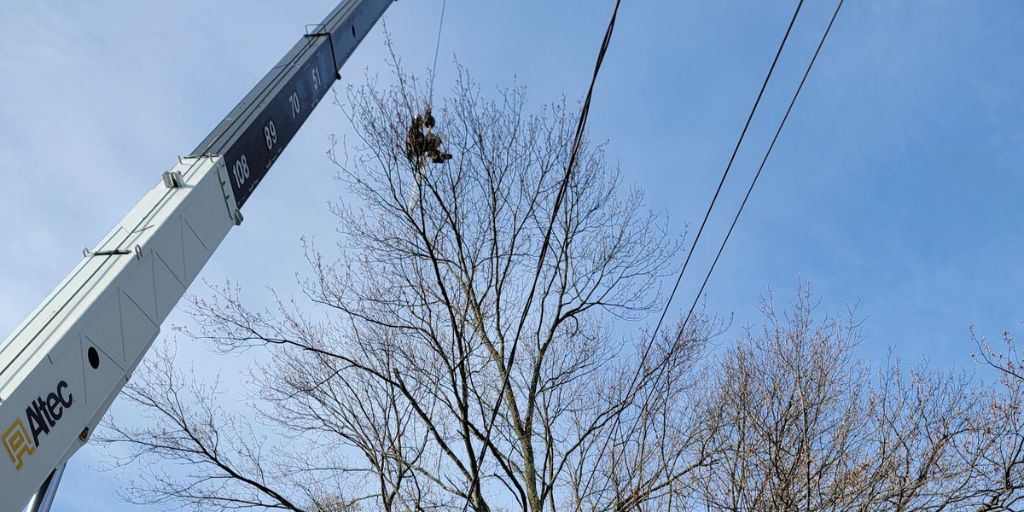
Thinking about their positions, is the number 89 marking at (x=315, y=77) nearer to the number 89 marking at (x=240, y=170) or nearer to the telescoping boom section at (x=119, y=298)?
the telescoping boom section at (x=119, y=298)

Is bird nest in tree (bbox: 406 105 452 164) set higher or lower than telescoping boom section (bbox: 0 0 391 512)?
higher

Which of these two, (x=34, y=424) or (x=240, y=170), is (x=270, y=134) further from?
(x=34, y=424)

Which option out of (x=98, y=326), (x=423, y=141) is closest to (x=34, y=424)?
(x=98, y=326)

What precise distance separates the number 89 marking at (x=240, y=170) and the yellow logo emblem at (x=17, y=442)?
101 inches

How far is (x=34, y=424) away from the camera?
3.74m

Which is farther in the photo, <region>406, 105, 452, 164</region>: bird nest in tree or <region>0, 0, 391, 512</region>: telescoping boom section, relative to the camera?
<region>406, 105, 452, 164</region>: bird nest in tree

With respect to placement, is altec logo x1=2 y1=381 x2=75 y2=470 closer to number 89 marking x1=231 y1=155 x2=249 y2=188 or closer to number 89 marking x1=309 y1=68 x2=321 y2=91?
number 89 marking x1=231 y1=155 x2=249 y2=188

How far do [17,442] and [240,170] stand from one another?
9.06 feet

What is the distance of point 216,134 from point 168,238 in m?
1.15

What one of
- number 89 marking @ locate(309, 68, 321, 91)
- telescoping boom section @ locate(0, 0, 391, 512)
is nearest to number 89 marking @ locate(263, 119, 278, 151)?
telescoping boom section @ locate(0, 0, 391, 512)

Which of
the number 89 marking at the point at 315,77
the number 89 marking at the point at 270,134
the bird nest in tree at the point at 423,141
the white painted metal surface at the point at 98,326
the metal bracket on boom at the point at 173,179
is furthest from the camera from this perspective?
the bird nest in tree at the point at 423,141

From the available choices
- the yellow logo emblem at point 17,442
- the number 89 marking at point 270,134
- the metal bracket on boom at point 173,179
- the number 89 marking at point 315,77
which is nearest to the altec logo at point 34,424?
the yellow logo emblem at point 17,442

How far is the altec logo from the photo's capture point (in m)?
3.57

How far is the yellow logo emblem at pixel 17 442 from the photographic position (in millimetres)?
3541
